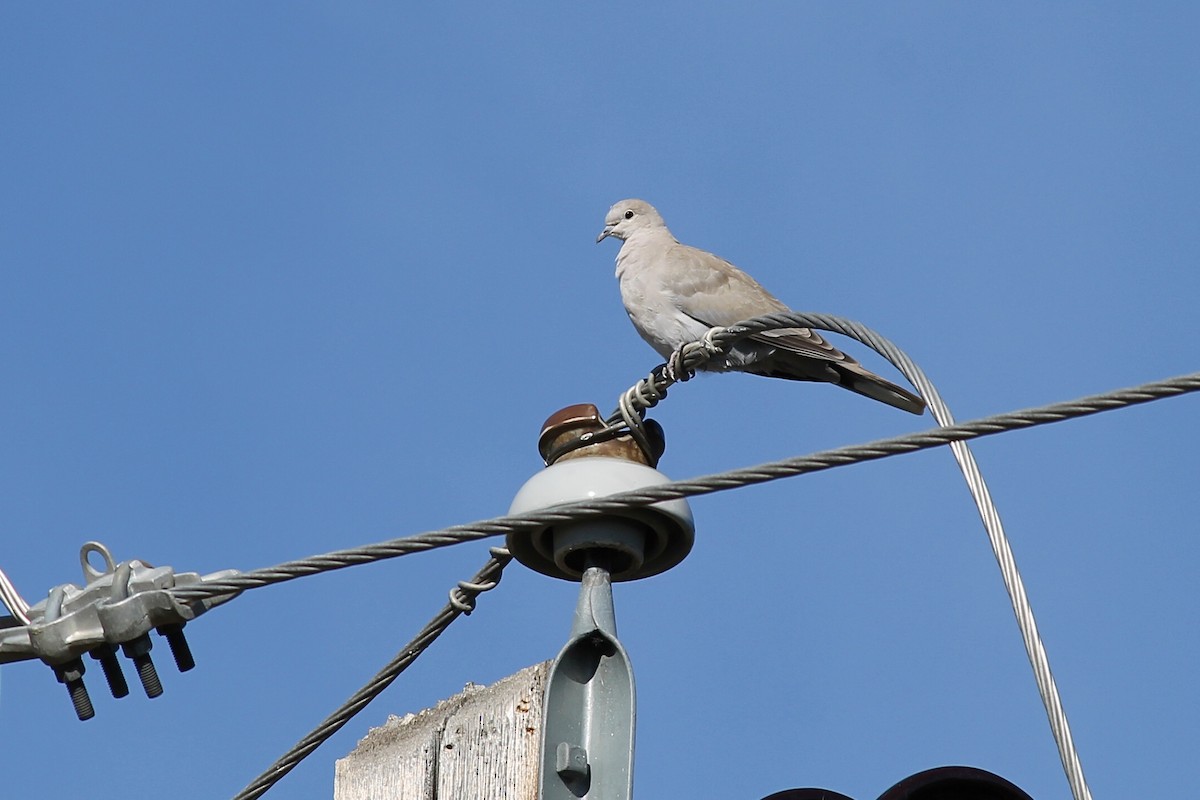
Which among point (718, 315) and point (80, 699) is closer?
point (80, 699)

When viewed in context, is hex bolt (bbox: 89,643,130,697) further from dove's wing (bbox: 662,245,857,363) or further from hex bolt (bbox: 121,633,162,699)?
dove's wing (bbox: 662,245,857,363)

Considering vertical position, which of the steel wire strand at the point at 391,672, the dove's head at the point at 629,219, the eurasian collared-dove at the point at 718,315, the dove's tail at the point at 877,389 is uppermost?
the dove's head at the point at 629,219

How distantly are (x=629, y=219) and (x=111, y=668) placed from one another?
4.80 metres

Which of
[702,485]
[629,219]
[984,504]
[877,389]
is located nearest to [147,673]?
[702,485]

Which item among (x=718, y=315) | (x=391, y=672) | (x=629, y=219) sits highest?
(x=629, y=219)

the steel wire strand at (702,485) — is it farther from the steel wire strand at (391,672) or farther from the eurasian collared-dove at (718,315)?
the eurasian collared-dove at (718,315)

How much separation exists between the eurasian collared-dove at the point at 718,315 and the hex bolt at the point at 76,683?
3069 millimetres

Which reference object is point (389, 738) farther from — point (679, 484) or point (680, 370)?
point (680, 370)

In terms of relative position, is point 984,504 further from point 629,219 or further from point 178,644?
point 629,219

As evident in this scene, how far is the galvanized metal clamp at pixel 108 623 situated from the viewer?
3.47 meters

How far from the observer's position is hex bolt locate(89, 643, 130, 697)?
11.5 feet

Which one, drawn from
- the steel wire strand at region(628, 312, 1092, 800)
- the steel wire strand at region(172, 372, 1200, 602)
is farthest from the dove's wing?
the steel wire strand at region(172, 372, 1200, 602)

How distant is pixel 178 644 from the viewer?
3.53 meters

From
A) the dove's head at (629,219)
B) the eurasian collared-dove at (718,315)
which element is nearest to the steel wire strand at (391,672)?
the eurasian collared-dove at (718,315)
